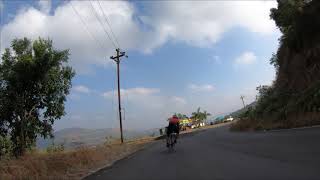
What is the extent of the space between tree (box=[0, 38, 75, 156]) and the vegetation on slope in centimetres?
1591

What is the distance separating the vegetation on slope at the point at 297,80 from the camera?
92.0 feet

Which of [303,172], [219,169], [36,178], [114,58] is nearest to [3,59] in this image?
[114,58]

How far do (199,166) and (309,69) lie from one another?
23500 millimetres

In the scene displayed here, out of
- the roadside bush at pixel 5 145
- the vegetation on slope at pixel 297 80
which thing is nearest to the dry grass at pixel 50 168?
the vegetation on slope at pixel 297 80

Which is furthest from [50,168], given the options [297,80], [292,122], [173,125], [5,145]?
[297,80]

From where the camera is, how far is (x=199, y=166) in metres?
14.2

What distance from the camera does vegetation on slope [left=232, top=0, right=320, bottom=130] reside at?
28.0 metres

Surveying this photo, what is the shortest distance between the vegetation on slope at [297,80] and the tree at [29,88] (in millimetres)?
15907

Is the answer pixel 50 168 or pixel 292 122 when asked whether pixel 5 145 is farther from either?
pixel 50 168

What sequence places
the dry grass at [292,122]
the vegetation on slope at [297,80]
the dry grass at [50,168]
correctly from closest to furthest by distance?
the dry grass at [50,168], the dry grass at [292,122], the vegetation on slope at [297,80]

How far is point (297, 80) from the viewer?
37.1m

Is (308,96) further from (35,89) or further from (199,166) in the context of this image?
(35,89)

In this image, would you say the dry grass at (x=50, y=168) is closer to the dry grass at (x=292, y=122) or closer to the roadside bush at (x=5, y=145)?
the dry grass at (x=292, y=122)

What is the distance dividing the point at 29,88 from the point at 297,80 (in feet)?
69.2
